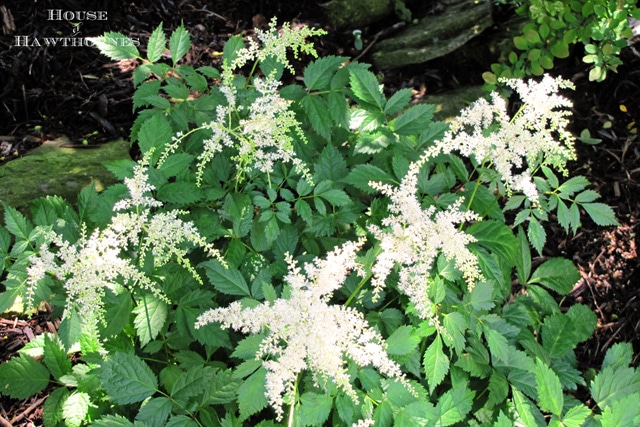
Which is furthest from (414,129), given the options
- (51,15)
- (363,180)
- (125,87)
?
(51,15)

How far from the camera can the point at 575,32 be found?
303cm

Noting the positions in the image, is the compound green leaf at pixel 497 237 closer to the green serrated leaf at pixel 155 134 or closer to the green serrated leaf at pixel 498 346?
the green serrated leaf at pixel 498 346

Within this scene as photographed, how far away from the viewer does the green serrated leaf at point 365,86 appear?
7.25ft

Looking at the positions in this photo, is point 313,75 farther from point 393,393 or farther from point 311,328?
point 393,393

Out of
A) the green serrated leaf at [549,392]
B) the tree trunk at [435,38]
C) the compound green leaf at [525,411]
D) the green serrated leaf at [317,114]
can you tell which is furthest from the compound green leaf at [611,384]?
the tree trunk at [435,38]

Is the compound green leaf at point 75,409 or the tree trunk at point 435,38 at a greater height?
the tree trunk at point 435,38

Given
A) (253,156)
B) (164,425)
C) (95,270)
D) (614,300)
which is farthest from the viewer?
(614,300)

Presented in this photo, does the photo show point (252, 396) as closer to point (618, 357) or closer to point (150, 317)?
point (150, 317)

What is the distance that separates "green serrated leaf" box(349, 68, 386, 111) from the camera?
7.25 feet

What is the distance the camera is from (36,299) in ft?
5.84

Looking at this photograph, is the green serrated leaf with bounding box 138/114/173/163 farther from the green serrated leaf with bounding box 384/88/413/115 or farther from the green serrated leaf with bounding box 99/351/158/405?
the green serrated leaf with bounding box 384/88/413/115

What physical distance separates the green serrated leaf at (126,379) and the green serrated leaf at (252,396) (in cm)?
34

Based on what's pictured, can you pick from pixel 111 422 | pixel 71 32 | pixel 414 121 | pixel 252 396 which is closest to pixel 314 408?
pixel 252 396

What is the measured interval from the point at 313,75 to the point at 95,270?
45.5 inches
